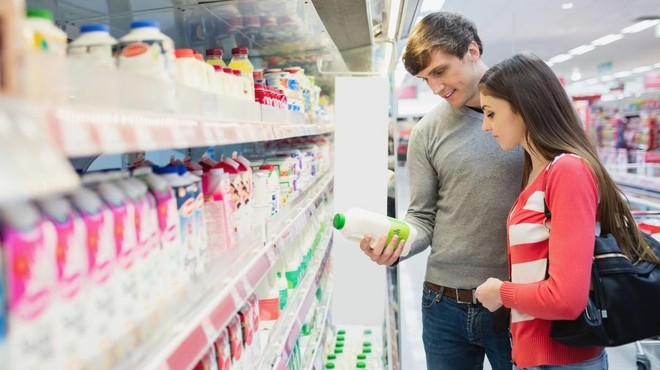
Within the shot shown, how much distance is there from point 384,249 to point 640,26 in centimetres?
1094

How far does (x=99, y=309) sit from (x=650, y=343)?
15.2 feet

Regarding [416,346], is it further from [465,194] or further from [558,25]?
Result: [558,25]

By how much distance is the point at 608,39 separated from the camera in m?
12.1

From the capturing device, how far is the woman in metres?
1.34

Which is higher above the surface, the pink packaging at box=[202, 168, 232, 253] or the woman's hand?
the pink packaging at box=[202, 168, 232, 253]

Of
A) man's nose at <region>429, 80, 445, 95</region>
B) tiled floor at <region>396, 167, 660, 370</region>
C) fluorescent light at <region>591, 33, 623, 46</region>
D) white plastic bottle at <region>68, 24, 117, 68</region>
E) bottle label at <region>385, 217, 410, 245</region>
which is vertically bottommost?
tiled floor at <region>396, 167, 660, 370</region>

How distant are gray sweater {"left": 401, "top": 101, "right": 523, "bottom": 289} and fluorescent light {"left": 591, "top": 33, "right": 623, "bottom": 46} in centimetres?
1145

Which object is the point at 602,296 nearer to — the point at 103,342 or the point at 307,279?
the point at 103,342

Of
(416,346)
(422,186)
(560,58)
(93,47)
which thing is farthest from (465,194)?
(560,58)

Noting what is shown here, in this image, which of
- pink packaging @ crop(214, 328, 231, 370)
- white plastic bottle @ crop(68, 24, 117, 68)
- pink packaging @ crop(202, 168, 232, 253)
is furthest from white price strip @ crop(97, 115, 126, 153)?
pink packaging @ crop(214, 328, 231, 370)

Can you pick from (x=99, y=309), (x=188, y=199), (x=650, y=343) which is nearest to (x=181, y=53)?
(x=188, y=199)

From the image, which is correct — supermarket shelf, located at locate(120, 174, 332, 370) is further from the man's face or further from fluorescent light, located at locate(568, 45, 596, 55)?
fluorescent light, located at locate(568, 45, 596, 55)

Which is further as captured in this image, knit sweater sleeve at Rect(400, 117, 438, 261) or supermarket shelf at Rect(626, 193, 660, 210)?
supermarket shelf at Rect(626, 193, 660, 210)

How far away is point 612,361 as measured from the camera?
3.99 meters
